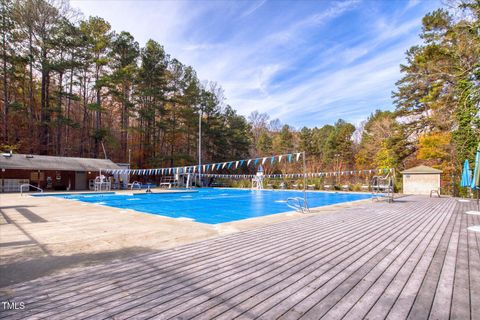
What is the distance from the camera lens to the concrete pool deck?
2928mm

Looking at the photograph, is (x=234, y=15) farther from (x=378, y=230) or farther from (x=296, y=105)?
(x=296, y=105)

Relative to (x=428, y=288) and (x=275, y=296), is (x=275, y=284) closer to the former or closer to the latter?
(x=275, y=296)

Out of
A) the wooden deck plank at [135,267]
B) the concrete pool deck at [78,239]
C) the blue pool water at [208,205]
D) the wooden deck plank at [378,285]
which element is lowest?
the blue pool water at [208,205]

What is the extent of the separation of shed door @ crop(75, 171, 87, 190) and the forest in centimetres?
523

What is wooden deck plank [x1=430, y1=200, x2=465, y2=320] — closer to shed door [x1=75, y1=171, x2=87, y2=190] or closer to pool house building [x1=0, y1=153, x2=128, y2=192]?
pool house building [x1=0, y1=153, x2=128, y2=192]

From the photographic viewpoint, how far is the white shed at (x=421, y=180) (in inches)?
540

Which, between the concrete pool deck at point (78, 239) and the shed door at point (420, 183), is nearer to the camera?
the concrete pool deck at point (78, 239)

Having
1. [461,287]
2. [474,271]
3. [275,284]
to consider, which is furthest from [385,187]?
[275,284]

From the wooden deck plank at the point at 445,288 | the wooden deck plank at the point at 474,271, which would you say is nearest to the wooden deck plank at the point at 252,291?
the wooden deck plank at the point at 445,288

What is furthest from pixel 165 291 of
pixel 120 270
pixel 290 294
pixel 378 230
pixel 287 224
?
pixel 378 230

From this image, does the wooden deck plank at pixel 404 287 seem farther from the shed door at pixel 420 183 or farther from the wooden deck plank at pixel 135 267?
the shed door at pixel 420 183

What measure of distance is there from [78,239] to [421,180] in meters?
16.8

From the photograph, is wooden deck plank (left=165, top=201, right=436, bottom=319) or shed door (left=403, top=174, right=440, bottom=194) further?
shed door (left=403, top=174, right=440, bottom=194)

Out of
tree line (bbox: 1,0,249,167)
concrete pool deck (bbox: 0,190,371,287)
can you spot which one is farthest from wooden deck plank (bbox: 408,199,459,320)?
tree line (bbox: 1,0,249,167)
